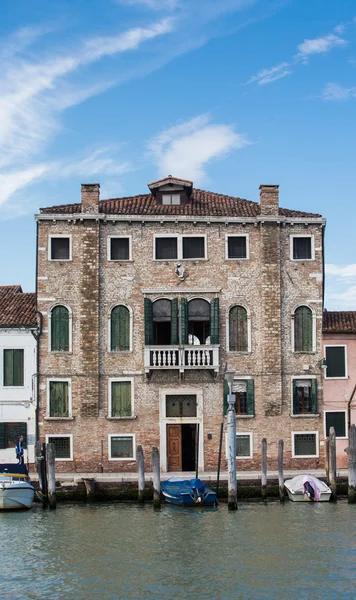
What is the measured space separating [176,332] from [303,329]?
4.47 m

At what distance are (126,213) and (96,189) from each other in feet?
4.38

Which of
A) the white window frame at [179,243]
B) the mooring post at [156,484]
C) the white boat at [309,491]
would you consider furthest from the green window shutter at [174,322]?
the white boat at [309,491]

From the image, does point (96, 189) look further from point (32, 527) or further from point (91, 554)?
point (91, 554)

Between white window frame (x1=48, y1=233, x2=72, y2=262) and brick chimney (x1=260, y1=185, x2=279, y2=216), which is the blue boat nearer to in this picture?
white window frame (x1=48, y1=233, x2=72, y2=262)

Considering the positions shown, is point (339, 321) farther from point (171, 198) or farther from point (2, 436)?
point (2, 436)

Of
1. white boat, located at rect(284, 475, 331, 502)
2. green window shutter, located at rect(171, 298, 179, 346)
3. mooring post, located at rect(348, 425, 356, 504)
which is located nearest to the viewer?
mooring post, located at rect(348, 425, 356, 504)

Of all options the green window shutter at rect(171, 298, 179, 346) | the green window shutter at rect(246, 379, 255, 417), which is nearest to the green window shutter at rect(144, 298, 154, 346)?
the green window shutter at rect(171, 298, 179, 346)

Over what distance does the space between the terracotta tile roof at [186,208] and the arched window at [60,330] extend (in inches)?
138

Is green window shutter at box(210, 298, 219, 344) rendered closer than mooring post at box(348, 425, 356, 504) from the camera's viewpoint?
No

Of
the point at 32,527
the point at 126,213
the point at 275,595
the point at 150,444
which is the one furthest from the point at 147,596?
the point at 126,213

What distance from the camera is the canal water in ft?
59.5

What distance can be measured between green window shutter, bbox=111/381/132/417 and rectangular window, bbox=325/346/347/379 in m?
6.94

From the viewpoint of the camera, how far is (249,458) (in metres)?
32.1

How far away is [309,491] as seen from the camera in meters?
28.1
